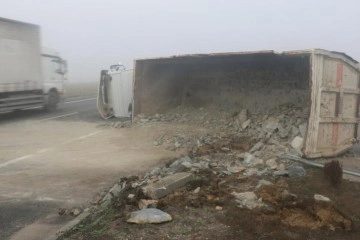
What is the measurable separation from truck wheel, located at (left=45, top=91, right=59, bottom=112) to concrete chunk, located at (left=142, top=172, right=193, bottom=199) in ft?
40.5

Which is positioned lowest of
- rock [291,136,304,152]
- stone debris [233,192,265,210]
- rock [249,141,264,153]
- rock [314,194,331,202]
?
stone debris [233,192,265,210]

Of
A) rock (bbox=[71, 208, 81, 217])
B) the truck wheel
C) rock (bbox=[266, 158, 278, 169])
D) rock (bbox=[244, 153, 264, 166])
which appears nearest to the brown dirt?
rock (bbox=[71, 208, 81, 217])

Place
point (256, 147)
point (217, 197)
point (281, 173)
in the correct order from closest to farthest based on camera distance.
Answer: point (217, 197), point (281, 173), point (256, 147)

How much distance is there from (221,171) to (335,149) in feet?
11.1

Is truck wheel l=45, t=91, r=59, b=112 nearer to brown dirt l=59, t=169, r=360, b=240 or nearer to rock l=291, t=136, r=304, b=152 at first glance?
rock l=291, t=136, r=304, b=152

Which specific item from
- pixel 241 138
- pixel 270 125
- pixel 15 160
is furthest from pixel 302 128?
pixel 15 160

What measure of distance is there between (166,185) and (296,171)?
2.40m

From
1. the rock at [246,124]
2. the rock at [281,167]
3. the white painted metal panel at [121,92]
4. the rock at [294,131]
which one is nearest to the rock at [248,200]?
the rock at [281,167]

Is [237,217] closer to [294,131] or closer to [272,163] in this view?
[272,163]

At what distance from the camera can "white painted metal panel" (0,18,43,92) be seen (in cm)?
1455

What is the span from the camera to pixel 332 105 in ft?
30.4

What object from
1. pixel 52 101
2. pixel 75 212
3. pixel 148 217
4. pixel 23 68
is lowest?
pixel 75 212

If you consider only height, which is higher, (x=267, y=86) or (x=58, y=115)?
(x=267, y=86)

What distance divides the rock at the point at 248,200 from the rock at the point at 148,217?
41.0 inches
